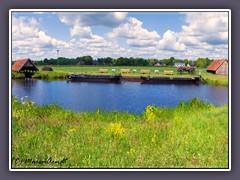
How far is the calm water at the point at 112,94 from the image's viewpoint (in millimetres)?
7195

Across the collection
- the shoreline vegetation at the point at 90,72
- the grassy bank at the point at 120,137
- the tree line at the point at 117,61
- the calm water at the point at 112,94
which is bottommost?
the grassy bank at the point at 120,137

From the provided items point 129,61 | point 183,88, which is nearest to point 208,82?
point 183,88

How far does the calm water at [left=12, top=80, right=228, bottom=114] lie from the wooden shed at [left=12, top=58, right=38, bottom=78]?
178 millimetres

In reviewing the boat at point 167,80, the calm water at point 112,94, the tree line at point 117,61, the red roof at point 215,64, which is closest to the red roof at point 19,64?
the calm water at point 112,94

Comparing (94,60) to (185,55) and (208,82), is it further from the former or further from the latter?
(208,82)

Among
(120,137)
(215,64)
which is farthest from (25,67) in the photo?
(215,64)

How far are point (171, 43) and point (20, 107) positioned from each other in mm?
2820

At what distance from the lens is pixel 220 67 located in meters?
7.06

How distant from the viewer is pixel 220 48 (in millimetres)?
6992

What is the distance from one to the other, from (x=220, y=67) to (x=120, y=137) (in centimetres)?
208

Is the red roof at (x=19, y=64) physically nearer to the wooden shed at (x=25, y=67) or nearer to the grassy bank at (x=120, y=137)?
the wooden shed at (x=25, y=67)

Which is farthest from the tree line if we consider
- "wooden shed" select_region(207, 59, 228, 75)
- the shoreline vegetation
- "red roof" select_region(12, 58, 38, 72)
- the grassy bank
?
the grassy bank

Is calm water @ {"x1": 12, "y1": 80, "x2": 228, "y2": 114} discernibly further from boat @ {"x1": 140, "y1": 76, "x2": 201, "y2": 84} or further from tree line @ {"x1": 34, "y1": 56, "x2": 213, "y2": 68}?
tree line @ {"x1": 34, "y1": 56, "x2": 213, "y2": 68}

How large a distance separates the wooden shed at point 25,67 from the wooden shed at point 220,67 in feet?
10.2
